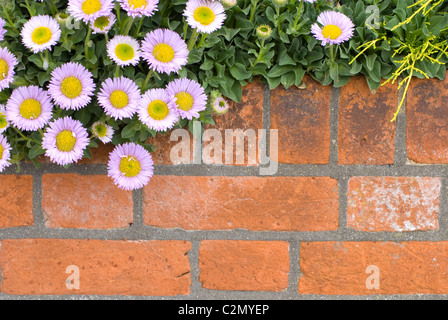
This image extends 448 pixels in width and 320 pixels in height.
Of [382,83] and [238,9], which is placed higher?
[238,9]

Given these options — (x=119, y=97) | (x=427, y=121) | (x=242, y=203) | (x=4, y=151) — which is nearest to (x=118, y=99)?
(x=119, y=97)

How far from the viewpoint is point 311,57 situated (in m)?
0.87

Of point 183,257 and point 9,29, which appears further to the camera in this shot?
point 183,257

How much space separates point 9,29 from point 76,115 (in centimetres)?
18

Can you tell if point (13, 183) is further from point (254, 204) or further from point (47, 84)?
point (254, 204)

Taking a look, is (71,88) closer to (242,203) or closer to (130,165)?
(130,165)

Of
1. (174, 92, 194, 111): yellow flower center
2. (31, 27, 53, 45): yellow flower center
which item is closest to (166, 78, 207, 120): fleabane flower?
(174, 92, 194, 111): yellow flower center

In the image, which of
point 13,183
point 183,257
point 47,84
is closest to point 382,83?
point 183,257

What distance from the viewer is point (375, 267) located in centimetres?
97

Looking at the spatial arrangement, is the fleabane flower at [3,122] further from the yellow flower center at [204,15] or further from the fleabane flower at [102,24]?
the yellow flower center at [204,15]

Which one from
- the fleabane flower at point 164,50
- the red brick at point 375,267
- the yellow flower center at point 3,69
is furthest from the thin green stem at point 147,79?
the red brick at point 375,267

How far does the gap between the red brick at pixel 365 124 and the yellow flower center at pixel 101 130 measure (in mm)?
423

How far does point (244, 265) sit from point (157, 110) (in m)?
0.37

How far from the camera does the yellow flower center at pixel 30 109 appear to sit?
79 centimetres
